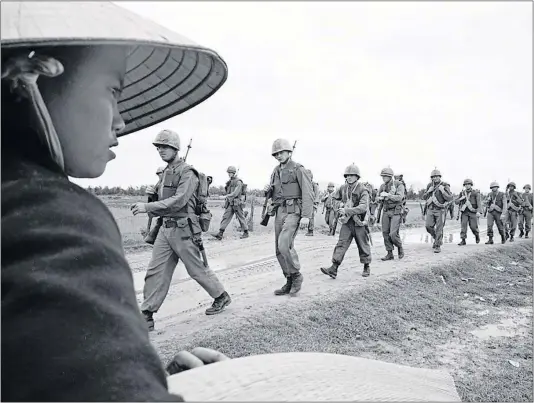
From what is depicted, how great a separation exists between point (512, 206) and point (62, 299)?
2356 centimetres

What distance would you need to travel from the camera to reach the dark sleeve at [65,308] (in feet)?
2.55

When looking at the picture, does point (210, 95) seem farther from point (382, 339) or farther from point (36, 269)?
point (382, 339)

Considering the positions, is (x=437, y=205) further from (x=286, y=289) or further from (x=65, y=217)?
(x=65, y=217)

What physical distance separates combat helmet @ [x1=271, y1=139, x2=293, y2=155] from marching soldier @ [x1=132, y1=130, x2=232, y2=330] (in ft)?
7.29

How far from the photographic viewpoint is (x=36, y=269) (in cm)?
82

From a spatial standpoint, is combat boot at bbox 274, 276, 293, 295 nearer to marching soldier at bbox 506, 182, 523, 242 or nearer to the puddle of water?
the puddle of water

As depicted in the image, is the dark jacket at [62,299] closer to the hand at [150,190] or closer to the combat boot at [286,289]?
the hand at [150,190]

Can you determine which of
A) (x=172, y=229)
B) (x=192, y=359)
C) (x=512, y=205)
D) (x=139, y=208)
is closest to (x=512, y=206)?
(x=512, y=205)

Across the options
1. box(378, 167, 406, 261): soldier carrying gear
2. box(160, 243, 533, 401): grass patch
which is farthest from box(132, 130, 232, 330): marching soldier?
box(378, 167, 406, 261): soldier carrying gear

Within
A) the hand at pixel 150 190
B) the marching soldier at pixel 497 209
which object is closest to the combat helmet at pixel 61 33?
the hand at pixel 150 190

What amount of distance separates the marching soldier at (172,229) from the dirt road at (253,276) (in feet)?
1.85

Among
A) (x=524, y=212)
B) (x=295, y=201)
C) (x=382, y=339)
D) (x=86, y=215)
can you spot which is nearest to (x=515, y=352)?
(x=382, y=339)

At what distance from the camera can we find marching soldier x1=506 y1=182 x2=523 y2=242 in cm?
2192

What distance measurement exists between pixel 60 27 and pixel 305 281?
987cm
